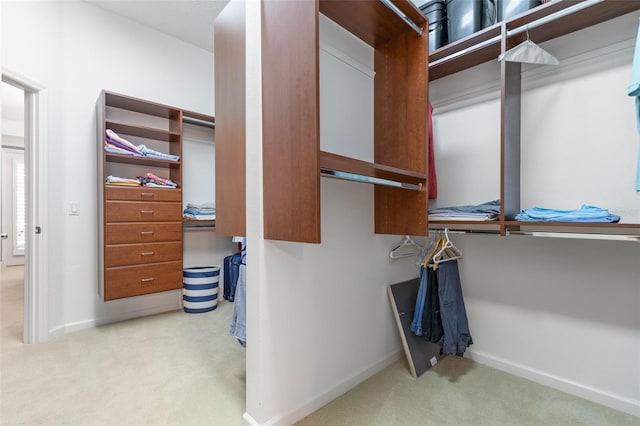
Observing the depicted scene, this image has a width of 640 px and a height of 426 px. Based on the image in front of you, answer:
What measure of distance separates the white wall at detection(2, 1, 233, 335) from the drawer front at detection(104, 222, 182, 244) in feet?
1.21

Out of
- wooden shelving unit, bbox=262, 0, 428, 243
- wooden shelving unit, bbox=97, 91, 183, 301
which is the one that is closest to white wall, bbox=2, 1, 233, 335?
wooden shelving unit, bbox=97, 91, 183, 301

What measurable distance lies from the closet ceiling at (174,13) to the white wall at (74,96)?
10 cm

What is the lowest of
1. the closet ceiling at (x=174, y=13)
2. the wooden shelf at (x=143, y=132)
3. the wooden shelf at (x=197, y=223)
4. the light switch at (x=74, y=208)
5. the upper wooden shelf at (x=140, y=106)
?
the wooden shelf at (x=197, y=223)

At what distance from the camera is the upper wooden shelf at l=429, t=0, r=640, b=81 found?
1.38 m

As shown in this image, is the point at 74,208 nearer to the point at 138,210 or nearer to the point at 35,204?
the point at 35,204

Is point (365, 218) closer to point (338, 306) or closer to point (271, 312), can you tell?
point (338, 306)

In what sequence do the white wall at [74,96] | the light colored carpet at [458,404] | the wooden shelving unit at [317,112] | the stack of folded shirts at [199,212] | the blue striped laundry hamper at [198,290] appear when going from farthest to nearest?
the stack of folded shirts at [199,212] → the blue striped laundry hamper at [198,290] → the white wall at [74,96] → the light colored carpet at [458,404] → the wooden shelving unit at [317,112]

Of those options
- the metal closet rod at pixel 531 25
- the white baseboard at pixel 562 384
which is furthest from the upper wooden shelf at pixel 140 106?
the white baseboard at pixel 562 384

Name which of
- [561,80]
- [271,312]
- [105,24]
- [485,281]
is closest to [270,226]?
[271,312]

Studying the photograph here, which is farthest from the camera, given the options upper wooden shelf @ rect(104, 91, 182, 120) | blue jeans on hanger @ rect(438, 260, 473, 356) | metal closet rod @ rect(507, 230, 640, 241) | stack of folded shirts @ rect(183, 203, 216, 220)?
stack of folded shirts @ rect(183, 203, 216, 220)

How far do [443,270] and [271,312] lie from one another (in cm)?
111

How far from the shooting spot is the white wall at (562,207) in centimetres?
154

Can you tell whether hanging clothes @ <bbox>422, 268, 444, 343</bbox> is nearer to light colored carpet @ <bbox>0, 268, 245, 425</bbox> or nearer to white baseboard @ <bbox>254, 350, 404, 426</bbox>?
white baseboard @ <bbox>254, 350, 404, 426</bbox>

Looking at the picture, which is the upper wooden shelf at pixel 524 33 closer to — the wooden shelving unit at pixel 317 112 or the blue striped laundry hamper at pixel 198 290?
the wooden shelving unit at pixel 317 112
